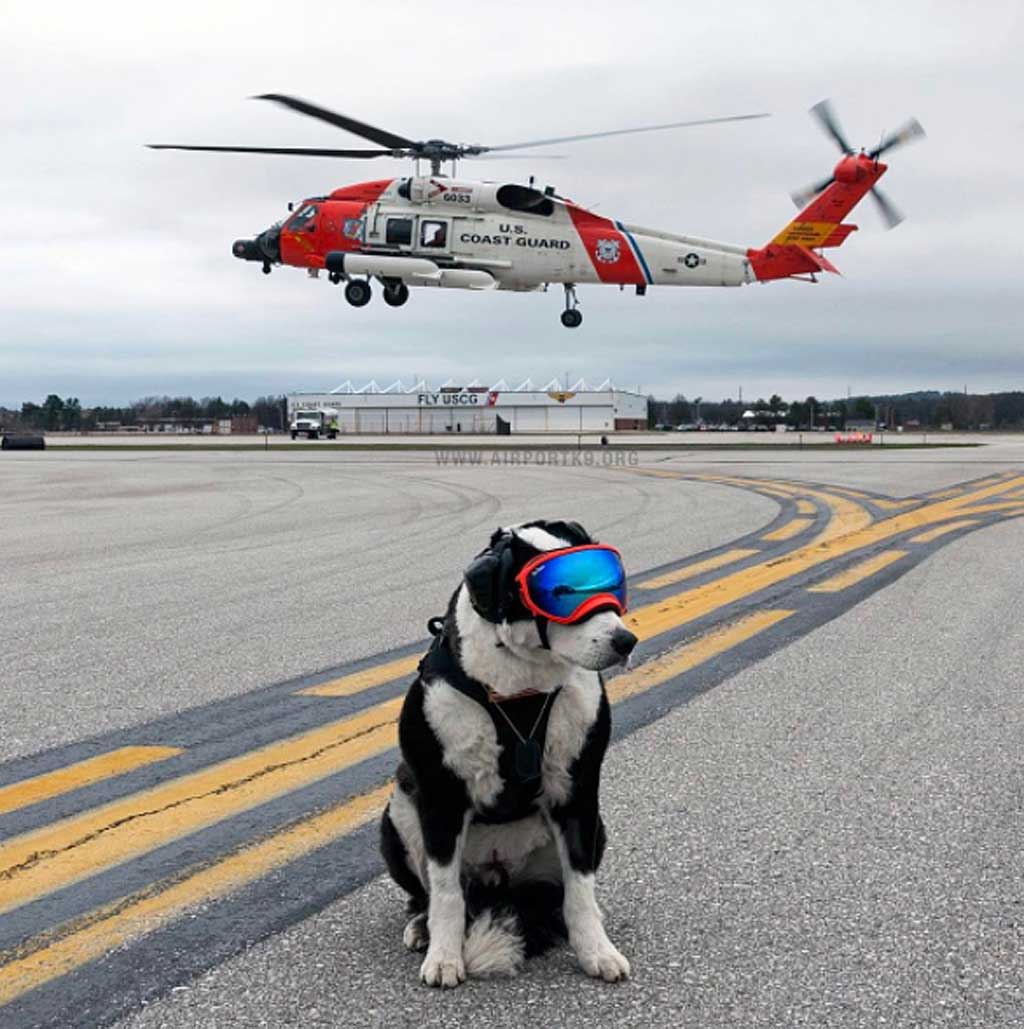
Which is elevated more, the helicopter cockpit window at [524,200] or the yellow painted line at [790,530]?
the helicopter cockpit window at [524,200]

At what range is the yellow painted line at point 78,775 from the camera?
4840 mm

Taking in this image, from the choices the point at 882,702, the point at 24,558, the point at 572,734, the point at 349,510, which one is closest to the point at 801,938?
the point at 572,734

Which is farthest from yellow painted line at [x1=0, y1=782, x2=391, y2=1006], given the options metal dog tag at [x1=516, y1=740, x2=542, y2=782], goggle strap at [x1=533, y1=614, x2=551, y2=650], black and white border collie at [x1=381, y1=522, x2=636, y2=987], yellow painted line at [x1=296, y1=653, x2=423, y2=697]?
yellow painted line at [x1=296, y1=653, x2=423, y2=697]

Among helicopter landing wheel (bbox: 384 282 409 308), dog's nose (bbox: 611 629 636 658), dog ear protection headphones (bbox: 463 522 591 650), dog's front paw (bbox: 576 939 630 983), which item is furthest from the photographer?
helicopter landing wheel (bbox: 384 282 409 308)

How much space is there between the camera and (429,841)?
→ 316 cm

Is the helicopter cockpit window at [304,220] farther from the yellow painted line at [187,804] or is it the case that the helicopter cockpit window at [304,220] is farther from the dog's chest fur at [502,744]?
the dog's chest fur at [502,744]

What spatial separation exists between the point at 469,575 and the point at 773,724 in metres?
3.27

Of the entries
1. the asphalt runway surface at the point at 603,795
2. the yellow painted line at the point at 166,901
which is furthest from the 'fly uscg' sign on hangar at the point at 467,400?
the yellow painted line at the point at 166,901

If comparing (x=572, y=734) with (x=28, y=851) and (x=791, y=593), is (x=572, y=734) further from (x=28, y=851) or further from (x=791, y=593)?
(x=791, y=593)

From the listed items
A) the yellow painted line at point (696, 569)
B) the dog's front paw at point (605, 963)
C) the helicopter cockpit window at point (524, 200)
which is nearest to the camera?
the dog's front paw at point (605, 963)

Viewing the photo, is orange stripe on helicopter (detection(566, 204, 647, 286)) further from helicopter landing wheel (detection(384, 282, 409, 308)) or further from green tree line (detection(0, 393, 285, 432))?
green tree line (detection(0, 393, 285, 432))

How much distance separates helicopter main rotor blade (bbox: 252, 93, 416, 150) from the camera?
23.6 meters

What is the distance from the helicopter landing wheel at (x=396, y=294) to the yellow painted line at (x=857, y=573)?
20.4 meters

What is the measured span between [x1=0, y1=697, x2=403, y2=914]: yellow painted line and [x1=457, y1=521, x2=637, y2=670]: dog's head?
184cm
